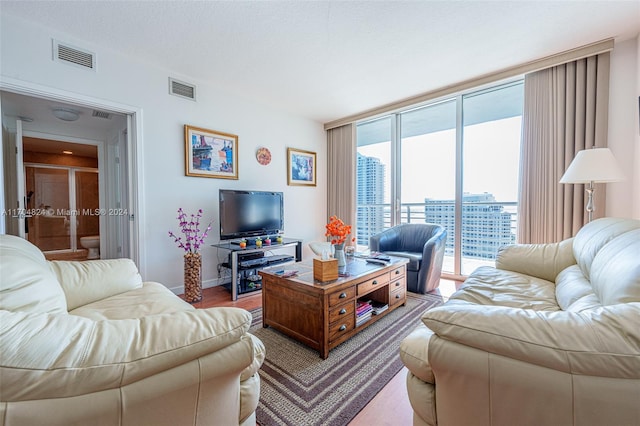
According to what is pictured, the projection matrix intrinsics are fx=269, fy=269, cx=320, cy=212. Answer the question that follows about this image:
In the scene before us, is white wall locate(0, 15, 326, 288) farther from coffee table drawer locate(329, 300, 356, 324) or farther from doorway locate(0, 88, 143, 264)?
coffee table drawer locate(329, 300, 356, 324)

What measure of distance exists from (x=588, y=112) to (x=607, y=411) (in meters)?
3.09

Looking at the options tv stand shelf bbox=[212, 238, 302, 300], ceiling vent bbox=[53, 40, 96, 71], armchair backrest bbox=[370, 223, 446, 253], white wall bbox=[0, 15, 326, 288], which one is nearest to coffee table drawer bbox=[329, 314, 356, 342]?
tv stand shelf bbox=[212, 238, 302, 300]

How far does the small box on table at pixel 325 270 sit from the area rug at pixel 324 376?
1.58ft

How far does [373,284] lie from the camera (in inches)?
84.7

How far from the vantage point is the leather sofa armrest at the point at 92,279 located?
1469 millimetres

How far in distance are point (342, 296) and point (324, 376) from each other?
0.49 m

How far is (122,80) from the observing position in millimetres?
2682

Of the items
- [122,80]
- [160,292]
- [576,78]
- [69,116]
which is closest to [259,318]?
[160,292]

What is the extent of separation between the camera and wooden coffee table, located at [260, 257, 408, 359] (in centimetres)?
175

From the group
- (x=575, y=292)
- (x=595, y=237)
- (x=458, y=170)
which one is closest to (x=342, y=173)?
(x=458, y=170)

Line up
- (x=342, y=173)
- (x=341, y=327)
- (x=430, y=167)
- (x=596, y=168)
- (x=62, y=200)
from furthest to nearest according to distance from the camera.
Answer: (x=62, y=200) < (x=342, y=173) < (x=430, y=167) < (x=596, y=168) < (x=341, y=327)

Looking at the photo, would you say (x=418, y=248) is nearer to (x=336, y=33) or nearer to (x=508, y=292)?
(x=508, y=292)

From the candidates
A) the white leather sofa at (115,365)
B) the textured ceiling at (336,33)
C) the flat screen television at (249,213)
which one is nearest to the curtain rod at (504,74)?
the textured ceiling at (336,33)

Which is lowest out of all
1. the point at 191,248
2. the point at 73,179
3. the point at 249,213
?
the point at 191,248
